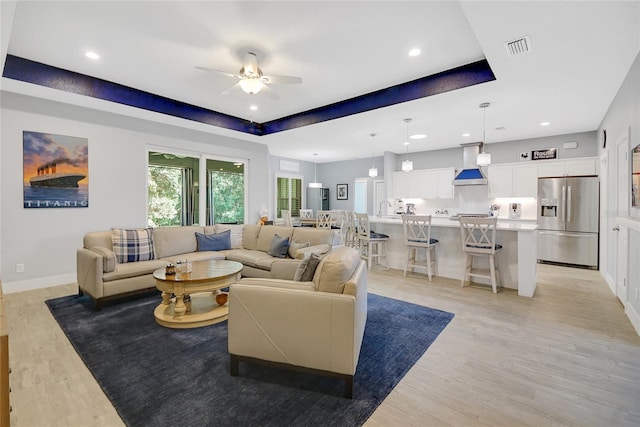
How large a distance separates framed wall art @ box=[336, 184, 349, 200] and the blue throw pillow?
563 cm

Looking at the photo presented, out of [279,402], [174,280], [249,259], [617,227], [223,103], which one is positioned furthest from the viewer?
[223,103]

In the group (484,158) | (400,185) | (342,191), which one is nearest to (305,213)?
(342,191)

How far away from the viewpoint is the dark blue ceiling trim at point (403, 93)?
3475 mm

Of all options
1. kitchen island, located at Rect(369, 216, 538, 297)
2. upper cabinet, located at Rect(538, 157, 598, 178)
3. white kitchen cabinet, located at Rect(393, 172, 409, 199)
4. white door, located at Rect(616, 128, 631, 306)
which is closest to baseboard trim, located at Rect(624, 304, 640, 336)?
white door, located at Rect(616, 128, 631, 306)

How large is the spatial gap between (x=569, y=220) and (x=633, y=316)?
324 centimetres

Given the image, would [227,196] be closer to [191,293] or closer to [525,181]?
[191,293]

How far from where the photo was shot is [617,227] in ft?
12.0

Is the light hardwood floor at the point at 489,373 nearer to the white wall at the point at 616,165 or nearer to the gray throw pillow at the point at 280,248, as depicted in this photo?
the white wall at the point at 616,165

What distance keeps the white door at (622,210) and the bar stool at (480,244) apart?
49.8 inches

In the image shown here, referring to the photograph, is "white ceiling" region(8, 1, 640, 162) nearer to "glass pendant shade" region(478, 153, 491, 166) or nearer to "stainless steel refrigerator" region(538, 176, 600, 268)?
"glass pendant shade" region(478, 153, 491, 166)

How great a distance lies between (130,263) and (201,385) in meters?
2.50

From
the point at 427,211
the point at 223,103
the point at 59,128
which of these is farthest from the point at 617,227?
the point at 59,128

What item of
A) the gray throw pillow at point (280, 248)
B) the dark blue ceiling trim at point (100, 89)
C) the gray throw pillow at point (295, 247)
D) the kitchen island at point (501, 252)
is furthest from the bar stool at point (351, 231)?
the dark blue ceiling trim at point (100, 89)

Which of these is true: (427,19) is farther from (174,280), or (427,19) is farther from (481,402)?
(174,280)
